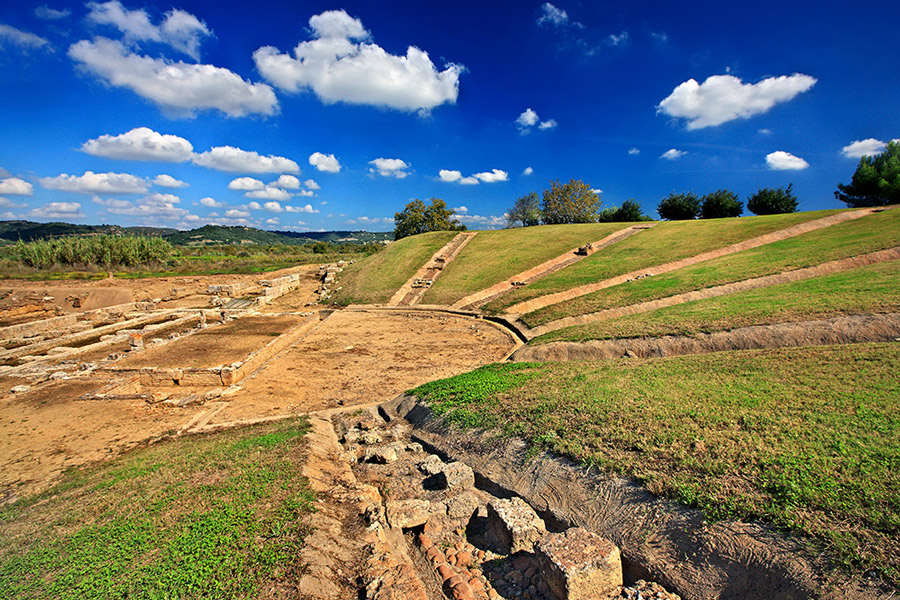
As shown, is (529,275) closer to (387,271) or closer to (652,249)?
(652,249)

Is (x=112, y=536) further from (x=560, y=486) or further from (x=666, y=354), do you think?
(x=666, y=354)

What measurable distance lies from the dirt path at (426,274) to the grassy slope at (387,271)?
456mm

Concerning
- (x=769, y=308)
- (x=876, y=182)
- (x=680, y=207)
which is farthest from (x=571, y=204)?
(x=769, y=308)

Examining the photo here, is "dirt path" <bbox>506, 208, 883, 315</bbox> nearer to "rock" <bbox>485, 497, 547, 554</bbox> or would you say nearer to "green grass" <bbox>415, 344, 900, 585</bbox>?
"green grass" <bbox>415, 344, 900, 585</bbox>

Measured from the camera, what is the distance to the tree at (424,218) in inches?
2275

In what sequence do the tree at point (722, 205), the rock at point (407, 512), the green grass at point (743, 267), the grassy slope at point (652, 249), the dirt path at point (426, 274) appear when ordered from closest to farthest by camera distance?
the rock at point (407, 512)
the green grass at point (743, 267)
the grassy slope at point (652, 249)
the dirt path at point (426, 274)
the tree at point (722, 205)

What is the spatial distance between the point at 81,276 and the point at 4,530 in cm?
4642

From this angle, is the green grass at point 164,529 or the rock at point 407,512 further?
the rock at point 407,512

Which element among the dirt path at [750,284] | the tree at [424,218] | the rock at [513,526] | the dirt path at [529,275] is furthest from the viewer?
the tree at [424,218]

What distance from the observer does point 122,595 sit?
3.42 meters

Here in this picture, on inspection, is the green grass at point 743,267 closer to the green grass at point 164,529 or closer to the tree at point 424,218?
the green grass at point 164,529

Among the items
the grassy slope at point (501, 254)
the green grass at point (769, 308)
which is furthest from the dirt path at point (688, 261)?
the green grass at point (769, 308)

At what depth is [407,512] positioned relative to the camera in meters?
5.16

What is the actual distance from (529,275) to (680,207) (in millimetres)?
31554
